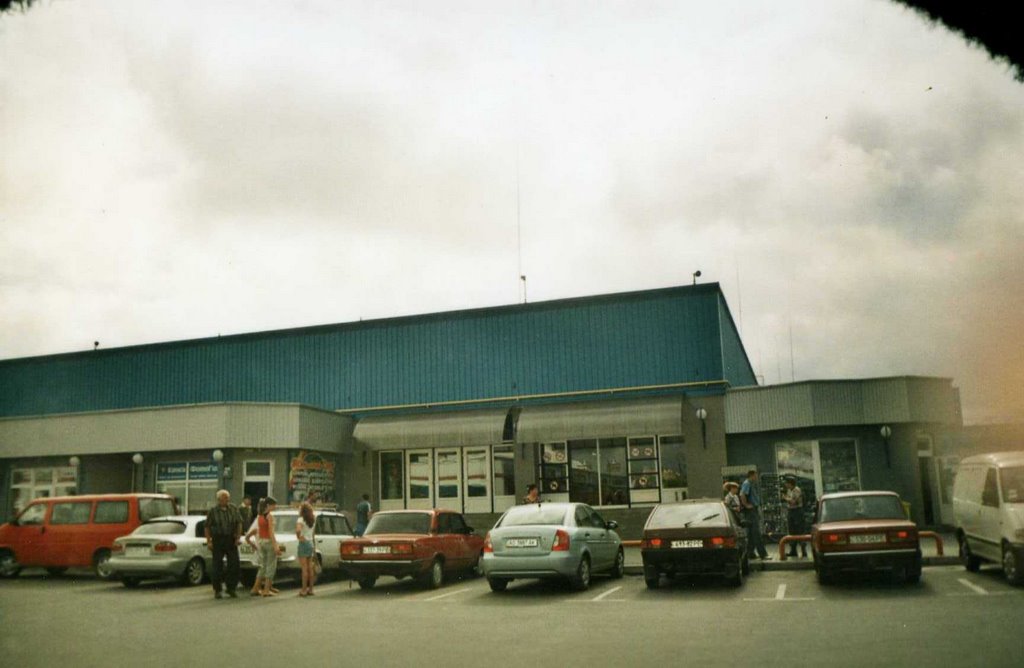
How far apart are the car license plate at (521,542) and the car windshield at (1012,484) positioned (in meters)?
7.19

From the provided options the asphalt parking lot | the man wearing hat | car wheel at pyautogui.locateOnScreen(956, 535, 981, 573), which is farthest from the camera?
the man wearing hat

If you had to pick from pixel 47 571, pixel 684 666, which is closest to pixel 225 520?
pixel 47 571

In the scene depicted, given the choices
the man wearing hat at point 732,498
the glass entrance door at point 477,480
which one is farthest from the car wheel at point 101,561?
the man wearing hat at point 732,498

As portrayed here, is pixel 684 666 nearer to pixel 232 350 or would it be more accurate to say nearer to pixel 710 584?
pixel 710 584

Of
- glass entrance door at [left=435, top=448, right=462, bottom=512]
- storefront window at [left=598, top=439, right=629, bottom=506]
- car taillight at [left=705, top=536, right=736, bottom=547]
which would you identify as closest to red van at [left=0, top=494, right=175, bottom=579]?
glass entrance door at [left=435, top=448, right=462, bottom=512]

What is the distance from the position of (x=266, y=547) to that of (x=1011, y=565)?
12.0 m

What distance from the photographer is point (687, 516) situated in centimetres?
1450

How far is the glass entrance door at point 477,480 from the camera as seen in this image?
28219mm

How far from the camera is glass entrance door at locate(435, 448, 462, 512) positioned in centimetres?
2861

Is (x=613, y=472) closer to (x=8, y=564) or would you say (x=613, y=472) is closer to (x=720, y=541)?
(x=720, y=541)

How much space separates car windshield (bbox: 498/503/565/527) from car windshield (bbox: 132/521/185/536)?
6.83m

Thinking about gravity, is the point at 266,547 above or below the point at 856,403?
below

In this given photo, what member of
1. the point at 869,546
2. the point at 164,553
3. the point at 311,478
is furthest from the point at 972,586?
the point at 311,478

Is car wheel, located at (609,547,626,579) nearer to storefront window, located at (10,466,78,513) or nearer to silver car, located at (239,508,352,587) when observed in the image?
silver car, located at (239,508,352,587)
